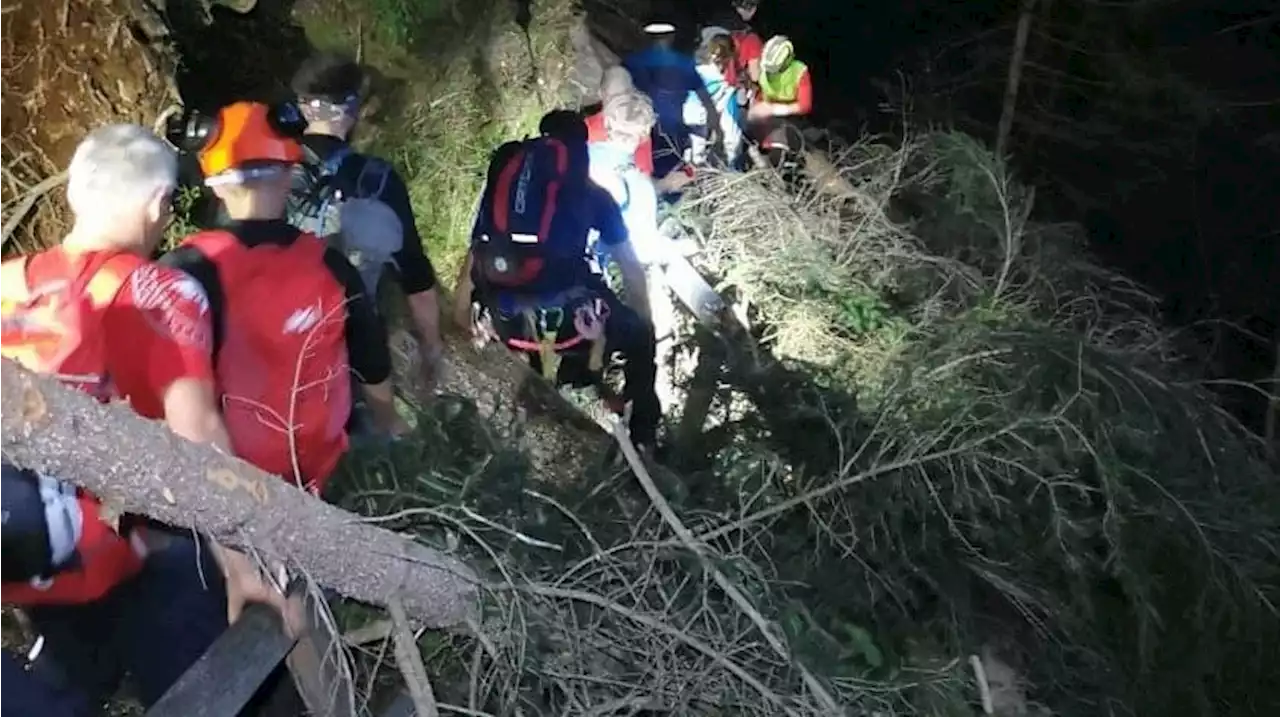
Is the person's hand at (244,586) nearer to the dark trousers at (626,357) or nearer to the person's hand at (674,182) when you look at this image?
the dark trousers at (626,357)

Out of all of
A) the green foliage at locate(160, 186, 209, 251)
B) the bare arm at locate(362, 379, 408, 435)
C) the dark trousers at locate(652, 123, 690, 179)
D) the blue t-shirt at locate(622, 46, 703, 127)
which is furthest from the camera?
the blue t-shirt at locate(622, 46, 703, 127)

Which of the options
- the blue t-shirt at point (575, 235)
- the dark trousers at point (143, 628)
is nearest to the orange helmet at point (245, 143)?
the dark trousers at point (143, 628)

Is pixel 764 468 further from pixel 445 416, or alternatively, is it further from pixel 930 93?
pixel 930 93

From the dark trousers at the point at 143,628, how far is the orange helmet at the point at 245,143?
1083 millimetres

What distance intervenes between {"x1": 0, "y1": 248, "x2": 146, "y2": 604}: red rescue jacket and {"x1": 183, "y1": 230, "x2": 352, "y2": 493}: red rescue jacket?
404 mm

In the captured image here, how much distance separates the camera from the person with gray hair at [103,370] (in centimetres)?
267

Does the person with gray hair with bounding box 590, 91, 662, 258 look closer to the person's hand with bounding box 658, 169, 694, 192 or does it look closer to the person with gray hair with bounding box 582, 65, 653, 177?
the person with gray hair with bounding box 582, 65, 653, 177

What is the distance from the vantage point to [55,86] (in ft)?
16.0

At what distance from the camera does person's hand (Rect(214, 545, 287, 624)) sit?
2.79 m

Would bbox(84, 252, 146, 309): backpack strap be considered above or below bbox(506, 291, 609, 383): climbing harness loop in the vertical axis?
above

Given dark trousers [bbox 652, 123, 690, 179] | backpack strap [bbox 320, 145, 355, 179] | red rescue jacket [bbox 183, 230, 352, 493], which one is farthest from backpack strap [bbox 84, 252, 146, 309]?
dark trousers [bbox 652, 123, 690, 179]

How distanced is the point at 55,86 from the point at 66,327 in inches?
101

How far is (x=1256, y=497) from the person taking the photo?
17.0ft

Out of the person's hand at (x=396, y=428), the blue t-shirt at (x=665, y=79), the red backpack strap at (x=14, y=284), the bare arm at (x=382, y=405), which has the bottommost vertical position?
the blue t-shirt at (x=665, y=79)
